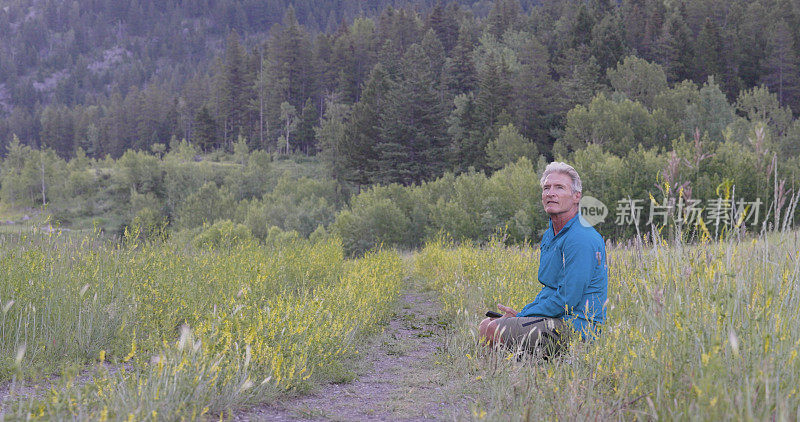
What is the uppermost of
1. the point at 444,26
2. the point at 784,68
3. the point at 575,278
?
the point at 444,26

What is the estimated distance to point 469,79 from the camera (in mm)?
59812

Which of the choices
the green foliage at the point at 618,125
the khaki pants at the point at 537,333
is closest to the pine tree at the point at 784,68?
the green foliage at the point at 618,125

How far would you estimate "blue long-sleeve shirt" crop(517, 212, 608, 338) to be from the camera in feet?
12.7

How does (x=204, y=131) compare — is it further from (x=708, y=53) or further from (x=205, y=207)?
(x=708, y=53)

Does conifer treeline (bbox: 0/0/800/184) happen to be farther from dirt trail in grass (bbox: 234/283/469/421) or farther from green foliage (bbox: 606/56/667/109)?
dirt trail in grass (bbox: 234/283/469/421)

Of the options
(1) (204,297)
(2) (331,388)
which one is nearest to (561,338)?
(2) (331,388)

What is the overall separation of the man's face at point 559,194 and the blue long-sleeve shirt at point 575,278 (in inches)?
4.2

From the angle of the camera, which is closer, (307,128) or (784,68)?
(784,68)

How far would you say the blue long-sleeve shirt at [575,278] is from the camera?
3.86 meters

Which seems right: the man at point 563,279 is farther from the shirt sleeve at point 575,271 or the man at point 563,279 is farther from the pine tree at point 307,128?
the pine tree at point 307,128

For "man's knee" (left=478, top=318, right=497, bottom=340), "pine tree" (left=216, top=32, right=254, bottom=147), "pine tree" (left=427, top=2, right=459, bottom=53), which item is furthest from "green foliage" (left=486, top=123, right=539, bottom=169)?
"pine tree" (left=216, top=32, right=254, bottom=147)

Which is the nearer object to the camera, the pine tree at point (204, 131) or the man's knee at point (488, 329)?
the man's knee at point (488, 329)

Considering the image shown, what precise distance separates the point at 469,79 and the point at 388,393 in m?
58.4

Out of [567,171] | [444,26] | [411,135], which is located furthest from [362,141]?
[567,171]
